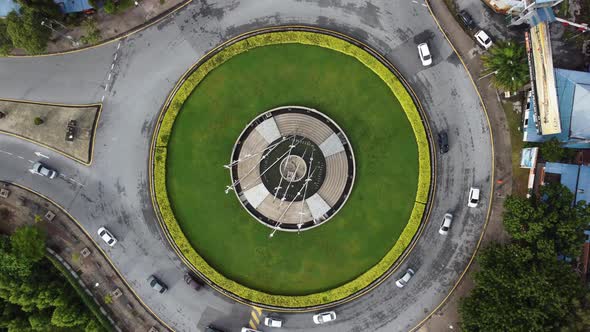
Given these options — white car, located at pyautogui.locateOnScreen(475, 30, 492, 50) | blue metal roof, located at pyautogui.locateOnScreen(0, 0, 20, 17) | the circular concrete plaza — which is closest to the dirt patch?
blue metal roof, located at pyautogui.locateOnScreen(0, 0, 20, 17)

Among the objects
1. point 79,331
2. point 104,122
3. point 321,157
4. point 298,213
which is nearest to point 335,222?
point 298,213

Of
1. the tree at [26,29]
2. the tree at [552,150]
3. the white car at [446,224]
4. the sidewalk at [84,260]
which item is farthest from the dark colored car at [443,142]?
the tree at [26,29]

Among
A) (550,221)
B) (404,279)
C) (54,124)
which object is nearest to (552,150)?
(550,221)

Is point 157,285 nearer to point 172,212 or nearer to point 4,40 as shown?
point 172,212

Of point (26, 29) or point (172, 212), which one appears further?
point (172, 212)

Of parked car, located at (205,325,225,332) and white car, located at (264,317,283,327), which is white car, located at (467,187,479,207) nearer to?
white car, located at (264,317,283,327)

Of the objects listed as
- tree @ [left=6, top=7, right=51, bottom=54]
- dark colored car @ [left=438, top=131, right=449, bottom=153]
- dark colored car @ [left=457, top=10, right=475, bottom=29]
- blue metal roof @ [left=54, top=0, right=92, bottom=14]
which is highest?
dark colored car @ [left=457, top=10, right=475, bottom=29]

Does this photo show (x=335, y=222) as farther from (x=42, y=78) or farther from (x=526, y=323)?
(x=42, y=78)
